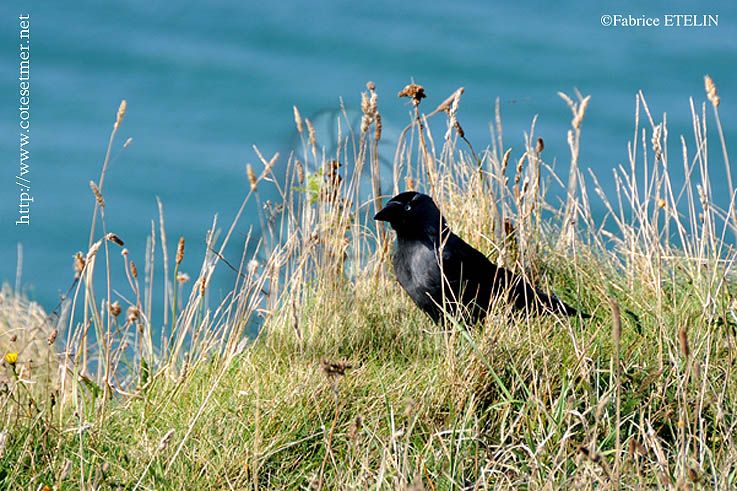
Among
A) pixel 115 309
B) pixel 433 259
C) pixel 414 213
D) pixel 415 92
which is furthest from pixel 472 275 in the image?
pixel 115 309

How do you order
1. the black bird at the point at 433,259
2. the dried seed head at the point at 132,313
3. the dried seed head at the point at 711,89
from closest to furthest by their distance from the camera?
the dried seed head at the point at 711,89, the dried seed head at the point at 132,313, the black bird at the point at 433,259

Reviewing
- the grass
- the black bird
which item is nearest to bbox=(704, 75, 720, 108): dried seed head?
the grass

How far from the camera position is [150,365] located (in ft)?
11.7

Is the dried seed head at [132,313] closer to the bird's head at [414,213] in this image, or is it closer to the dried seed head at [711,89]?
the bird's head at [414,213]

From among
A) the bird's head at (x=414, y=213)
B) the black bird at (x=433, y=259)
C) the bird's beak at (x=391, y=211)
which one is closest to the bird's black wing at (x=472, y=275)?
the black bird at (x=433, y=259)

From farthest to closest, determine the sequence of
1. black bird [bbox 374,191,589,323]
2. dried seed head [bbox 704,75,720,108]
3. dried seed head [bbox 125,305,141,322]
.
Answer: black bird [bbox 374,191,589,323] → dried seed head [bbox 125,305,141,322] → dried seed head [bbox 704,75,720,108]

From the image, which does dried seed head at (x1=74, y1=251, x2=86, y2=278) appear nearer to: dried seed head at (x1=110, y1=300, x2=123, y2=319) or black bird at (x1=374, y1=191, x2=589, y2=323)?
dried seed head at (x1=110, y1=300, x2=123, y2=319)

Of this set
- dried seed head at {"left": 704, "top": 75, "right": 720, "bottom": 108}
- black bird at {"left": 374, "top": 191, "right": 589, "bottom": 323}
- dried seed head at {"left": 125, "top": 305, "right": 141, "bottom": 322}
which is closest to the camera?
dried seed head at {"left": 704, "top": 75, "right": 720, "bottom": 108}

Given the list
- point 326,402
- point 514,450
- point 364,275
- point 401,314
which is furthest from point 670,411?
point 364,275

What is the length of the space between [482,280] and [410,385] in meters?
0.89

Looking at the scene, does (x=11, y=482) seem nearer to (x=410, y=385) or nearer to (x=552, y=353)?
(x=410, y=385)

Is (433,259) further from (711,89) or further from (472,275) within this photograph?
(711,89)

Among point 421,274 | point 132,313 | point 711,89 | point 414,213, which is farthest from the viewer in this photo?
point 414,213

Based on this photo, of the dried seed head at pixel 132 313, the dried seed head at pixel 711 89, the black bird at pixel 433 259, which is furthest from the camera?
the black bird at pixel 433 259
